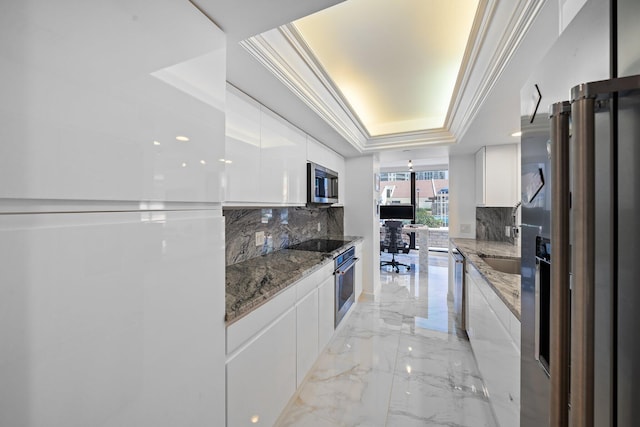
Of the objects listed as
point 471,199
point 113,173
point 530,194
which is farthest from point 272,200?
point 471,199

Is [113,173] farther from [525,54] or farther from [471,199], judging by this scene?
[471,199]

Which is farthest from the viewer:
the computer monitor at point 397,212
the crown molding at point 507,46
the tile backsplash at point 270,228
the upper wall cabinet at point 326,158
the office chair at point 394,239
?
the computer monitor at point 397,212

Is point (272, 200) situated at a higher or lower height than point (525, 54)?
lower

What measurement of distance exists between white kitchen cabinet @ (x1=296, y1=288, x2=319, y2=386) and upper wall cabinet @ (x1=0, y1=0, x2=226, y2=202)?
1156 millimetres

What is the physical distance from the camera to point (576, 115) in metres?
0.40

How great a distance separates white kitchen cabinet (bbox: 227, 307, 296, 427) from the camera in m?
1.17

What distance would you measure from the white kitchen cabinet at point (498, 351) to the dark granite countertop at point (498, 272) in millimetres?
65

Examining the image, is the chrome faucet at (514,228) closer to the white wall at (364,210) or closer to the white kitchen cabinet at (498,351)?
the white kitchen cabinet at (498,351)

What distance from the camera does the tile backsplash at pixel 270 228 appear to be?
2.01 meters

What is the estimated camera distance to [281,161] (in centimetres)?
202

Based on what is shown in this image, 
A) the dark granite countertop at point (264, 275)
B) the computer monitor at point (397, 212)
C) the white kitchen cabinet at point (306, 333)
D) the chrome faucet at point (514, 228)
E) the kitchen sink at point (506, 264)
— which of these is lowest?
the white kitchen cabinet at point (306, 333)

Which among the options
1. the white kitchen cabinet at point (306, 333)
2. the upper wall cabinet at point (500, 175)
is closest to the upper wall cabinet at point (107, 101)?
the white kitchen cabinet at point (306, 333)

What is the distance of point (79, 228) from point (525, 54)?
1970 mm

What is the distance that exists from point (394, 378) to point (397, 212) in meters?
4.99
